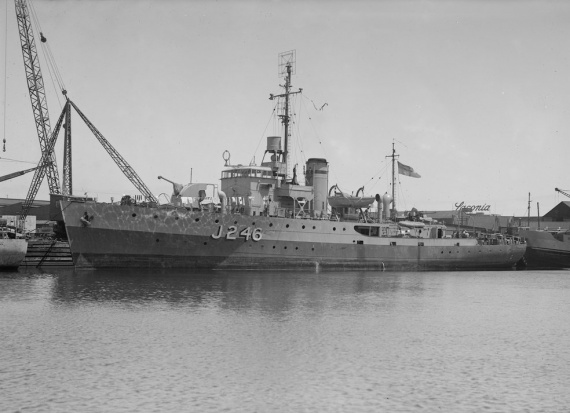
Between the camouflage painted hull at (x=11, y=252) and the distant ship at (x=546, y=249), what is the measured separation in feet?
149

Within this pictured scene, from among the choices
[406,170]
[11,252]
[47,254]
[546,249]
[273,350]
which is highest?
[406,170]

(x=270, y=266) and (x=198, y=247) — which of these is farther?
(x=270, y=266)

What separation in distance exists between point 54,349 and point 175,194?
2468cm

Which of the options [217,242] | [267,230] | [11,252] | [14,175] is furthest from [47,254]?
[14,175]

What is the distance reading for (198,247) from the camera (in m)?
35.7

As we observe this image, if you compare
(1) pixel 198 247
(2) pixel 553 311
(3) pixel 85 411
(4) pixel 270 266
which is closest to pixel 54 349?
(3) pixel 85 411

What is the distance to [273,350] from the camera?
14.6 meters

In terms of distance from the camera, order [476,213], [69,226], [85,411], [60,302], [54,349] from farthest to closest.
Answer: [476,213] < [69,226] < [60,302] < [54,349] < [85,411]

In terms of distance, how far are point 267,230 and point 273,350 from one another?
22901 mm

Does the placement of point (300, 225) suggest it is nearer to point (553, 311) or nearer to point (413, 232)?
point (413, 232)

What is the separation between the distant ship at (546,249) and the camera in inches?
2301

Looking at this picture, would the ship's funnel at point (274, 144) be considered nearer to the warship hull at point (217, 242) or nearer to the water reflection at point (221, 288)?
the warship hull at point (217, 242)

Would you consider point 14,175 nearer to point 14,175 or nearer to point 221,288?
point 14,175

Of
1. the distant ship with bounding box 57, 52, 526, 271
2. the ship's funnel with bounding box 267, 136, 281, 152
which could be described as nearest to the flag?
the distant ship with bounding box 57, 52, 526, 271
